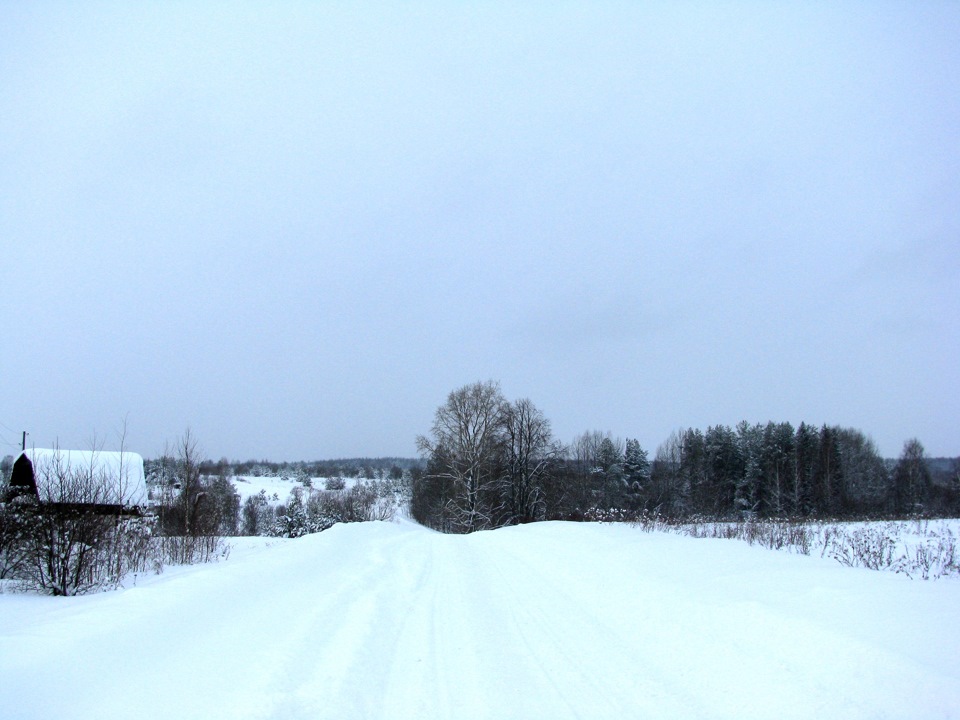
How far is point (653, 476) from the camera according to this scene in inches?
2997

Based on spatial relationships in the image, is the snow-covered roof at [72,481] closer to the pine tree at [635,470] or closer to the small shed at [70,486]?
the small shed at [70,486]

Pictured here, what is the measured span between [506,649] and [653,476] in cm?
7419

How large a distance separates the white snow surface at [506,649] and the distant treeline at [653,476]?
851 inches

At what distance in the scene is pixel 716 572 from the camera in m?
9.46

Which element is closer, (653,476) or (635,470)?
(635,470)

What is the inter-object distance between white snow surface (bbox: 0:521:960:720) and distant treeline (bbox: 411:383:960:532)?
2163cm

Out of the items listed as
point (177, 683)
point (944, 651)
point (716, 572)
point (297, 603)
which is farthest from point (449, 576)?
point (944, 651)

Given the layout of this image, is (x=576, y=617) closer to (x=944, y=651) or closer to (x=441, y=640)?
(x=441, y=640)

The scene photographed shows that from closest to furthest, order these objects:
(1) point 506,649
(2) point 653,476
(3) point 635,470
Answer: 1. (1) point 506,649
2. (3) point 635,470
3. (2) point 653,476

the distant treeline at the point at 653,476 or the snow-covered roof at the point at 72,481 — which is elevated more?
the snow-covered roof at the point at 72,481

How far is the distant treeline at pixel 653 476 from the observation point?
4650 cm

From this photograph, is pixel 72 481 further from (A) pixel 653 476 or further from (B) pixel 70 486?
(A) pixel 653 476

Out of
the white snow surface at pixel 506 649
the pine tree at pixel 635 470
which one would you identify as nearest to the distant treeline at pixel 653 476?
the pine tree at pixel 635 470

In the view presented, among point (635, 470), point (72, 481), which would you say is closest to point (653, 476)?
point (635, 470)
